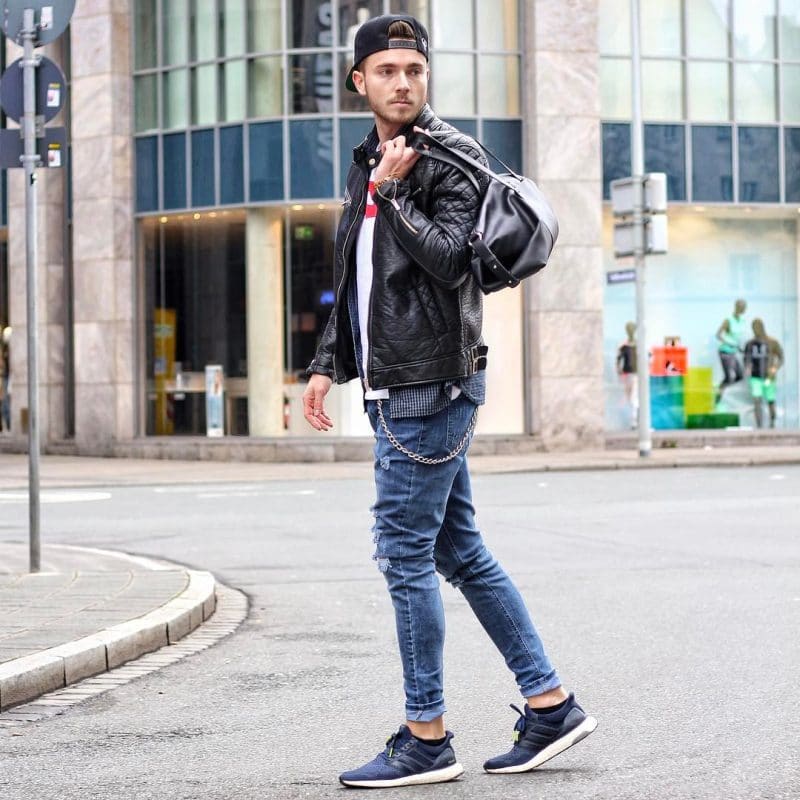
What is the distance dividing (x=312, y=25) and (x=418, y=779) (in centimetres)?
2139

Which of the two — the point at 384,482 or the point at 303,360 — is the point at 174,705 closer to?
the point at 384,482

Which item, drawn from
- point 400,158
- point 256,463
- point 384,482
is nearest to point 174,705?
point 384,482

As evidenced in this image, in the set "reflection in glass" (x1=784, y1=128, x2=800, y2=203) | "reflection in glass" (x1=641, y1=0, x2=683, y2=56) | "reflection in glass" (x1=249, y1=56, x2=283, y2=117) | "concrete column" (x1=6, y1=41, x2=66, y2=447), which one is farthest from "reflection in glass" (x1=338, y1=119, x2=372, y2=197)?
"reflection in glass" (x1=784, y1=128, x2=800, y2=203)

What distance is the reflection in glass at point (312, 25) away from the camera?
80.7ft

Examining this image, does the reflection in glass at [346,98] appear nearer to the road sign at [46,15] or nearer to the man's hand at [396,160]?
the road sign at [46,15]

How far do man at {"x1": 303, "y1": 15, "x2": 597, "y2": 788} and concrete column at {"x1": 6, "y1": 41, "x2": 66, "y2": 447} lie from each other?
921 inches

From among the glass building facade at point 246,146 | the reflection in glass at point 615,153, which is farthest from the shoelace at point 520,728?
the reflection in glass at point 615,153

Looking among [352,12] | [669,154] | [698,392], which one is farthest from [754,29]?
[352,12]

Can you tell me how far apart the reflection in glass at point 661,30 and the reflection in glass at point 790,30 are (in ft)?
6.07

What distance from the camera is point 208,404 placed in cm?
2539

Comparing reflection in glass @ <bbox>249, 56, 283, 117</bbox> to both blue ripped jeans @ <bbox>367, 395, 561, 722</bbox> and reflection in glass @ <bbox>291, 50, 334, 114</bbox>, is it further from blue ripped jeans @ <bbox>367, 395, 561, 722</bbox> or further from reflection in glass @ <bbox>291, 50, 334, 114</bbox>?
blue ripped jeans @ <bbox>367, 395, 561, 722</bbox>

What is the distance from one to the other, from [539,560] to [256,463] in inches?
551

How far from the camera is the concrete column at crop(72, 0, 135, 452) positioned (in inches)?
1026

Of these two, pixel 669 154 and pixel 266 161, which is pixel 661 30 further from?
pixel 266 161
